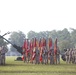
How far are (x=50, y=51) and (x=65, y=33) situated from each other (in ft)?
366

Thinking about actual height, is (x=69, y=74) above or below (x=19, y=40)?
below

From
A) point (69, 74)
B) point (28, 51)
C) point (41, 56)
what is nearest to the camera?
point (69, 74)

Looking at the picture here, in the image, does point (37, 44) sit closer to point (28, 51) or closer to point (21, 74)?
point (28, 51)

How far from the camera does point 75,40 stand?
12825 centimetres

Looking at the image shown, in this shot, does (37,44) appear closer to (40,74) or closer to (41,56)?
(41,56)

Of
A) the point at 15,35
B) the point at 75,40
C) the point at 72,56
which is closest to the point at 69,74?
the point at 72,56

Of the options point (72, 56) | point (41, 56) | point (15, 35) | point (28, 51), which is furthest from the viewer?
point (15, 35)

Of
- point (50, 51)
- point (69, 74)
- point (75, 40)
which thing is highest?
point (75, 40)

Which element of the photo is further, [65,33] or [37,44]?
[65,33]

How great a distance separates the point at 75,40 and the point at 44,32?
1228 inches

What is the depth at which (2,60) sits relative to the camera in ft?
92.9

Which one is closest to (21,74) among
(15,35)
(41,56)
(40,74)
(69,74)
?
(40,74)

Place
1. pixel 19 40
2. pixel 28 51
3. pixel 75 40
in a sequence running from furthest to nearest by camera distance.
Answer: pixel 19 40 → pixel 75 40 → pixel 28 51

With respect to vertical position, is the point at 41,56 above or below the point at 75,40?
below
